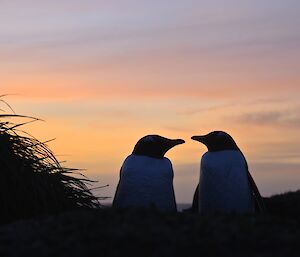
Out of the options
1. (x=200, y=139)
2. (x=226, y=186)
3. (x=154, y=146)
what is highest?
(x=200, y=139)

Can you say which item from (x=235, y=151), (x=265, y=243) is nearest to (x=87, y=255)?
(x=265, y=243)

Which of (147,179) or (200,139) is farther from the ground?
(200,139)

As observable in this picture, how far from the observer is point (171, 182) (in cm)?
978

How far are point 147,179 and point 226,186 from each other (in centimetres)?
109

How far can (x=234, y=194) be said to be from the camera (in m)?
9.70

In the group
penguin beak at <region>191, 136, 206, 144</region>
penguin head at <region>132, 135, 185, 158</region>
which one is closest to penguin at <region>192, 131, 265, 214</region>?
penguin beak at <region>191, 136, 206, 144</region>

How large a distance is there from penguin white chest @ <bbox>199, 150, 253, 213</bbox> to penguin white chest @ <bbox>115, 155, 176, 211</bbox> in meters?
0.52

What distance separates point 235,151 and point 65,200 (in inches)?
106

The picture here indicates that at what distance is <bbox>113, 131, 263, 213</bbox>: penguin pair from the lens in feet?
31.5

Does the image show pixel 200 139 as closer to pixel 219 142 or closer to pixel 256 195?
pixel 219 142

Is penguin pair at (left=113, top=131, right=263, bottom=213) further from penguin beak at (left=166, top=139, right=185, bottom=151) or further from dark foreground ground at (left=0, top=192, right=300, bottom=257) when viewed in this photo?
dark foreground ground at (left=0, top=192, right=300, bottom=257)

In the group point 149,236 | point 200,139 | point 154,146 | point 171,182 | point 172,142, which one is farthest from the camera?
point 200,139

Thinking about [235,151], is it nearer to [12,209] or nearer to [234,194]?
[234,194]

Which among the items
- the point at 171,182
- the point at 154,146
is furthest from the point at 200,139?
the point at 171,182
